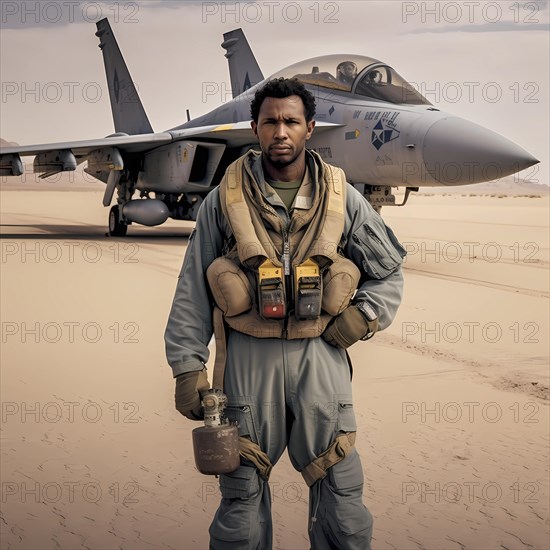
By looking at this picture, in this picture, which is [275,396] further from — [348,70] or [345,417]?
[348,70]

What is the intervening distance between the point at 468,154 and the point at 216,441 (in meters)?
9.72

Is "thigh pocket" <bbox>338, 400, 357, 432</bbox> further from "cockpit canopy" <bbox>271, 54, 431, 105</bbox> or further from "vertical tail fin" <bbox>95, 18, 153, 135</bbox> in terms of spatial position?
"vertical tail fin" <bbox>95, 18, 153, 135</bbox>

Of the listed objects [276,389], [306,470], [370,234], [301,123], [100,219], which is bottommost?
[100,219]

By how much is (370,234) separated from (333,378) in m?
0.53

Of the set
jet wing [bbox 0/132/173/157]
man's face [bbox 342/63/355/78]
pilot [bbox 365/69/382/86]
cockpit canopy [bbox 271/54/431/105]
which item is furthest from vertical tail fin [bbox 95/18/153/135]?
pilot [bbox 365/69/382/86]

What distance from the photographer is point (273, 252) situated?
289cm

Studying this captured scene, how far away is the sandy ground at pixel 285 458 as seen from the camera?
4055 millimetres

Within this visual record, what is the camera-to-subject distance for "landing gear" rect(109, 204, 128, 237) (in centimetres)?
1962

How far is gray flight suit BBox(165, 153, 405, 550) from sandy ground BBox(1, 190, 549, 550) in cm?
102

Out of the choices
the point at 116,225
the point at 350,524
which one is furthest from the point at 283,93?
the point at 116,225

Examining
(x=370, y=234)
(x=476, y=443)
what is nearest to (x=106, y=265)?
(x=476, y=443)

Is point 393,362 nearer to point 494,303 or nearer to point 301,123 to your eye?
point 494,303

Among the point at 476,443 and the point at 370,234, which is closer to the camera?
the point at 370,234

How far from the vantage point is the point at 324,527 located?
115 inches
